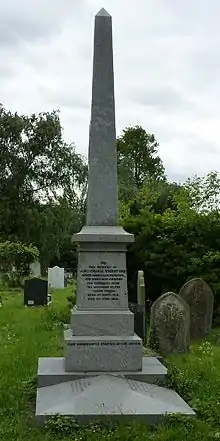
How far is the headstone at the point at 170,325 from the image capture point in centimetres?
965

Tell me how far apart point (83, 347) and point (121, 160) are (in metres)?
38.1

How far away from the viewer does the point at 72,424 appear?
Answer: 5395 mm

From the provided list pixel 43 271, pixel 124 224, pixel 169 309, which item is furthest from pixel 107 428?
pixel 43 271

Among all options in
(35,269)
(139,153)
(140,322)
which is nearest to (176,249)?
(140,322)

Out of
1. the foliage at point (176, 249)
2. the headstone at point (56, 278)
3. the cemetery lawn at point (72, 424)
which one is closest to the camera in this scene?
the cemetery lawn at point (72, 424)

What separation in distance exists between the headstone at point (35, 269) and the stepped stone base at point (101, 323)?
2763 cm

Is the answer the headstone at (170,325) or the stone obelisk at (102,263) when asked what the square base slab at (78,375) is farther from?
the headstone at (170,325)

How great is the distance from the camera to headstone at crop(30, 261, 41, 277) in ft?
114

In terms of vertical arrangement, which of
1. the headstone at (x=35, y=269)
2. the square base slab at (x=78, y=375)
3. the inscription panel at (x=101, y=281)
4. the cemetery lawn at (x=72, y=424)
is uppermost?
the inscription panel at (x=101, y=281)

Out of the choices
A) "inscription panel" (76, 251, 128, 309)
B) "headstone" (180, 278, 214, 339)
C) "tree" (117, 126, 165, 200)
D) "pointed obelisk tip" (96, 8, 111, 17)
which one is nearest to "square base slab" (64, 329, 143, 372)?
"inscription panel" (76, 251, 128, 309)

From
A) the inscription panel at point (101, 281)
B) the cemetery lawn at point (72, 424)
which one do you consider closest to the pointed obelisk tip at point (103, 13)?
the inscription panel at point (101, 281)

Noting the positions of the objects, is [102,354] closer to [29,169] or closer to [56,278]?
[56,278]

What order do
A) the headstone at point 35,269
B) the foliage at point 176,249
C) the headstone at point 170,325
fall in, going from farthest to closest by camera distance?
the headstone at point 35,269
the foliage at point 176,249
the headstone at point 170,325

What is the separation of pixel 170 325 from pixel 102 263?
121 inches
